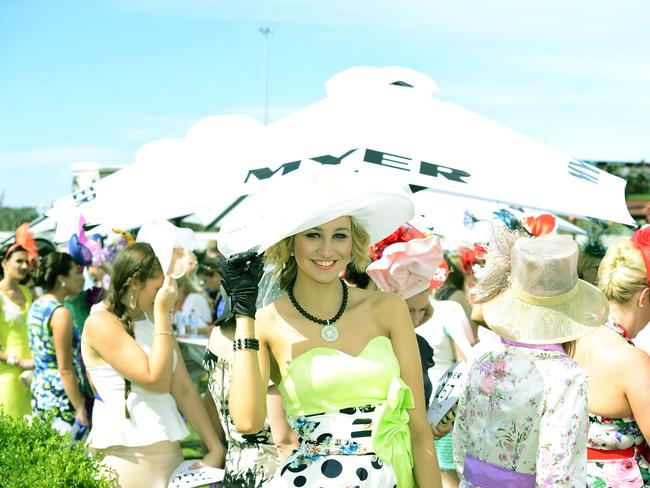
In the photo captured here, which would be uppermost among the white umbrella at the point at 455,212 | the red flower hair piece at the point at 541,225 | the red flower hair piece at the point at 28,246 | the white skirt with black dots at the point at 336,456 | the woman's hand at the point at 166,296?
the red flower hair piece at the point at 541,225

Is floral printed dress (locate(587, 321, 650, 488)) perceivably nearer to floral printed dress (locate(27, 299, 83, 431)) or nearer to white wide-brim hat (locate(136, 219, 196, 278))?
white wide-brim hat (locate(136, 219, 196, 278))

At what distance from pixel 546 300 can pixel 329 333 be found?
2.53ft

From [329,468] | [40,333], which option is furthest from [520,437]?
[40,333]

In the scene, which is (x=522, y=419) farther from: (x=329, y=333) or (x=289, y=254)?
(x=289, y=254)

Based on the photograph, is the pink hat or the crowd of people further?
the pink hat

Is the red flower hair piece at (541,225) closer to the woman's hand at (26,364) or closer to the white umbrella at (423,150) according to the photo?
the white umbrella at (423,150)

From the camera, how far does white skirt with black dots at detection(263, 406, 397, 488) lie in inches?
101

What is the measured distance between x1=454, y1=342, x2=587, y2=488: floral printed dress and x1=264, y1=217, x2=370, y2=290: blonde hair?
598 mm

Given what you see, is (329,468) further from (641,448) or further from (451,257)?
(451,257)

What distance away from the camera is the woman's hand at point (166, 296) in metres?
3.87

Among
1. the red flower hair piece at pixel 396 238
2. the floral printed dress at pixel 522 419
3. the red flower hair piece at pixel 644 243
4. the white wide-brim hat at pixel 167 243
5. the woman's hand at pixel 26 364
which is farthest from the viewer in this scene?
the woman's hand at pixel 26 364

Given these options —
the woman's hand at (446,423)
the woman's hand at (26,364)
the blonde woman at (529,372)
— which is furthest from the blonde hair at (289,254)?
the woman's hand at (26,364)

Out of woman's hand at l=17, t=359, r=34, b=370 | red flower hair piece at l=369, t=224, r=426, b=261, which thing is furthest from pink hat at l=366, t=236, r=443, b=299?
woman's hand at l=17, t=359, r=34, b=370

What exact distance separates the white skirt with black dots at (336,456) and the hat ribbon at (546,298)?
25.5 inches
